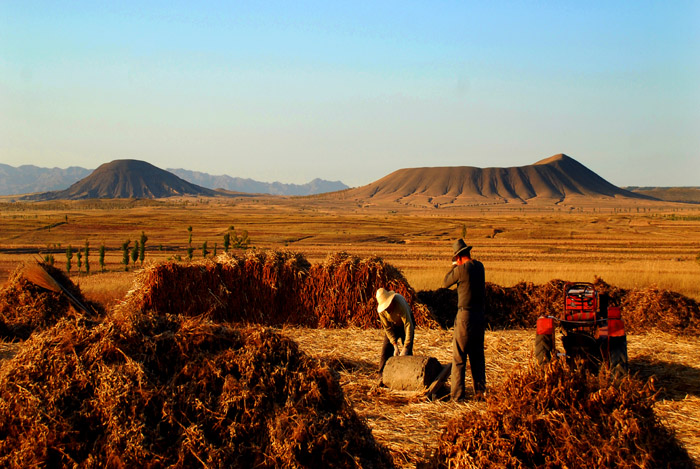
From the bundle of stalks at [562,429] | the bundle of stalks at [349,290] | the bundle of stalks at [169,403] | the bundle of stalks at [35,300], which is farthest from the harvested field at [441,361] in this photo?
the bundle of stalks at [35,300]

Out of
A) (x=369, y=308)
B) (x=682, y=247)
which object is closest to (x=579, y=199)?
(x=682, y=247)

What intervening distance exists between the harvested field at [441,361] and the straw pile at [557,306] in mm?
913

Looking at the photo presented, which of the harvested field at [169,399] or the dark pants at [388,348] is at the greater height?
the harvested field at [169,399]

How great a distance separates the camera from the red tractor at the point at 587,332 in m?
7.96

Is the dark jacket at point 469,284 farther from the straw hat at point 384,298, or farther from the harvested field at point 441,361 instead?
the harvested field at point 441,361

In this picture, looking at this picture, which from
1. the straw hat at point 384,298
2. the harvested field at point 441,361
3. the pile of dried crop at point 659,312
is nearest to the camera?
the harvested field at point 441,361

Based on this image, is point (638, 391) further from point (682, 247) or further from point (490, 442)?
point (682, 247)

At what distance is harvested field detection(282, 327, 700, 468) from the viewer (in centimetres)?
607

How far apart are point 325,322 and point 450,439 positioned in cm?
960

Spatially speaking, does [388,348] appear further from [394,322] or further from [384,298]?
[384,298]

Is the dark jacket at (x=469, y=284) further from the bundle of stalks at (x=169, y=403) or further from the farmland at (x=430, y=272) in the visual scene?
the bundle of stalks at (x=169, y=403)

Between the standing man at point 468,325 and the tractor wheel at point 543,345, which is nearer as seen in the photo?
the standing man at point 468,325

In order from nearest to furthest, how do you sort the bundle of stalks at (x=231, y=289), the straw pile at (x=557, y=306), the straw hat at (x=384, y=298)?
the straw hat at (x=384, y=298) < the straw pile at (x=557, y=306) < the bundle of stalks at (x=231, y=289)

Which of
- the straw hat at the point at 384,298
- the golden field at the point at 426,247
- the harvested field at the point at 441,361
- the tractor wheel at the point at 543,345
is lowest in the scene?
the golden field at the point at 426,247
